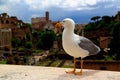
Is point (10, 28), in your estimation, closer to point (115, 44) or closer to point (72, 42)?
point (115, 44)

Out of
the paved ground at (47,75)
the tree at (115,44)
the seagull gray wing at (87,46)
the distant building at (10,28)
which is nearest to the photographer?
the paved ground at (47,75)

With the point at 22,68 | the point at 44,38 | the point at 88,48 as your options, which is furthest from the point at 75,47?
the point at 44,38

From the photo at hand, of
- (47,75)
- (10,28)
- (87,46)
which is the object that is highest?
(87,46)

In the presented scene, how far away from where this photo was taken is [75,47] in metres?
2.44

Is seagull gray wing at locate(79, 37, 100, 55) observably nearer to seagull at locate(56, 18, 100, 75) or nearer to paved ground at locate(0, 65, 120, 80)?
seagull at locate(56, 18, 100, 75)

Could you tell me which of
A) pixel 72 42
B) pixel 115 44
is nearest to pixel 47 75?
pixel 72 42

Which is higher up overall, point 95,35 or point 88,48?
point 88,48

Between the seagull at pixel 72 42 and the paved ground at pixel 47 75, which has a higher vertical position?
the seagull at pixel 72 42

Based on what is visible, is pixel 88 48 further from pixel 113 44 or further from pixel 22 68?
pixel 113 44

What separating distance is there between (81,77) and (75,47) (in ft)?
0.72

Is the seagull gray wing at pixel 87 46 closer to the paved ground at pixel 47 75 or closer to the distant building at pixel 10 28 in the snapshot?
the paved ground at pixel 47 75

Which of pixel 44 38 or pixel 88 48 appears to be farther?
pixel 44 38

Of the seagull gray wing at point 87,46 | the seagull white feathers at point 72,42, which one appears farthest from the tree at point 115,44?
the seagull white feathers at point 72,42

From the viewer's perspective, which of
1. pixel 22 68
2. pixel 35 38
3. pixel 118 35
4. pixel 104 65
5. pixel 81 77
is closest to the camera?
pixel 81 77
